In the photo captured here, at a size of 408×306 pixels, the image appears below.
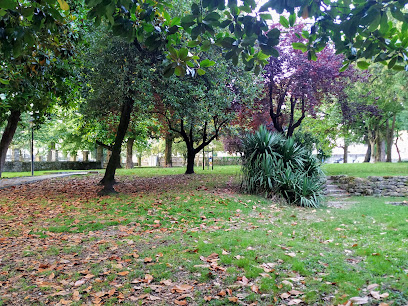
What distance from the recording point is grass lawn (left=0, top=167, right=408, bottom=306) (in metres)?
3.19

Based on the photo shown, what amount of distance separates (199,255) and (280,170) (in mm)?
6137

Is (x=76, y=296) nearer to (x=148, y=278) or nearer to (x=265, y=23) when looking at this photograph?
(x=148, y=278)

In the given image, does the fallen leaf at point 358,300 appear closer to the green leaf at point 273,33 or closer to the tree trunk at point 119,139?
the green leaf at point 273,33

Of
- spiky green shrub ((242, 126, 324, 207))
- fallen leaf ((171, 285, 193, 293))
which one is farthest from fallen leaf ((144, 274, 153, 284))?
spiky green shrub ((242, 126, 324, 207))

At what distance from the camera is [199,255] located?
4.21 metres

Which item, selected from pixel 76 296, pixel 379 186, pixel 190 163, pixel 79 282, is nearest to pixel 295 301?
pixel 76 296

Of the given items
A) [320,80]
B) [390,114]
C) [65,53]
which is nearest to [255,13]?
[65,53]

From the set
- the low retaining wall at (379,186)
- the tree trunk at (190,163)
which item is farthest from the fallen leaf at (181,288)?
the tree trunk at (190,163)

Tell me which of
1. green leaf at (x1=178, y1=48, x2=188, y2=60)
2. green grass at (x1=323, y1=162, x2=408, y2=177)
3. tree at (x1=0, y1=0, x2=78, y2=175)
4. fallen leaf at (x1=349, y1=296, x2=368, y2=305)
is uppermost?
tree at (x1=0, y1=0, x2=78, y2=175)

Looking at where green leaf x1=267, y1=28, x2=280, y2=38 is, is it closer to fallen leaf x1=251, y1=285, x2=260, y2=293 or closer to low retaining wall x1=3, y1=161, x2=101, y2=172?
fallen leaf x1=251, y1=285, x2=260, y2=293

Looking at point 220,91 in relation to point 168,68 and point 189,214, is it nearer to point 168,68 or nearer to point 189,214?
point 189,214

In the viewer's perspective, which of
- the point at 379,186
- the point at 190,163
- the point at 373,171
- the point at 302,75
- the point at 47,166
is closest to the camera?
the point at 379,186

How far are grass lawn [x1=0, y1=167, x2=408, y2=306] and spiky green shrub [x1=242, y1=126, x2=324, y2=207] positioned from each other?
49.0 inches

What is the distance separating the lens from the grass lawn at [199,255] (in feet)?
10.5
